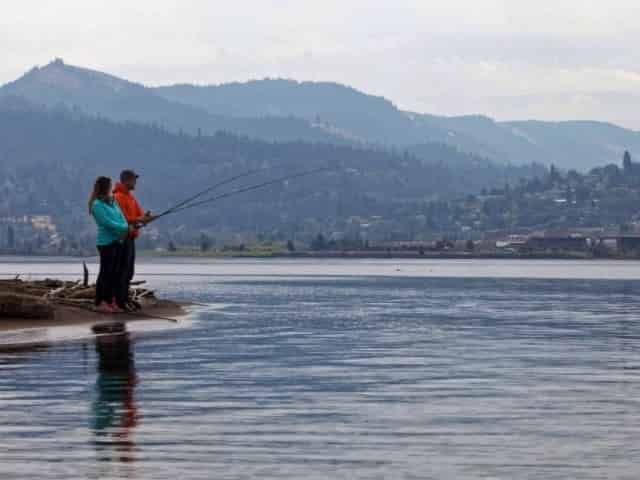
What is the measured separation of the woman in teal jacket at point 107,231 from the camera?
2880 centimetres

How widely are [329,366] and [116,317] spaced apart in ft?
31.0

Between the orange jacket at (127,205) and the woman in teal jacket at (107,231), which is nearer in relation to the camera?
the woman in teal jacket at (107,231)

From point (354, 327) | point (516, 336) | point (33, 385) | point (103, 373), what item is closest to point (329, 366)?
point (103, 373)

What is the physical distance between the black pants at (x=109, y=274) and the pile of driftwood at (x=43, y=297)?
345 millimetres

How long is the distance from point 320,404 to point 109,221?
12968 mm

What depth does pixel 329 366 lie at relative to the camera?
70.9ft

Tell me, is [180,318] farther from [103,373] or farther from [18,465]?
[18,465]

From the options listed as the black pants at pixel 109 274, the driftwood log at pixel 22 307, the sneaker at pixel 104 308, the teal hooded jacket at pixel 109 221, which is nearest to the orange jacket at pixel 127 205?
the black pants at pixel 109 274

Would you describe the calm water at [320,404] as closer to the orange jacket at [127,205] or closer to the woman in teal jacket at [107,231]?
the woman in teal jacket at [107,231]

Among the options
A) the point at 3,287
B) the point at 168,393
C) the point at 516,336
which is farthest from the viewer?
the point at 3,287

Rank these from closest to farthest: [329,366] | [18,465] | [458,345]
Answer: [18,465] < [329,366] < [458,345]

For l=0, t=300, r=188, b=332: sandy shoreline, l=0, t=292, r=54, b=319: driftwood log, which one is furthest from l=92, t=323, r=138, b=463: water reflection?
l=0, t=292, r=54, b=319: driftwood log

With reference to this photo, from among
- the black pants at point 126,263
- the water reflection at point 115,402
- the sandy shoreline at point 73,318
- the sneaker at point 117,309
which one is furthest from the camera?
the sneaker at point 117,309

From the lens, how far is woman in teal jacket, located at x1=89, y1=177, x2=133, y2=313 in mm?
28797
